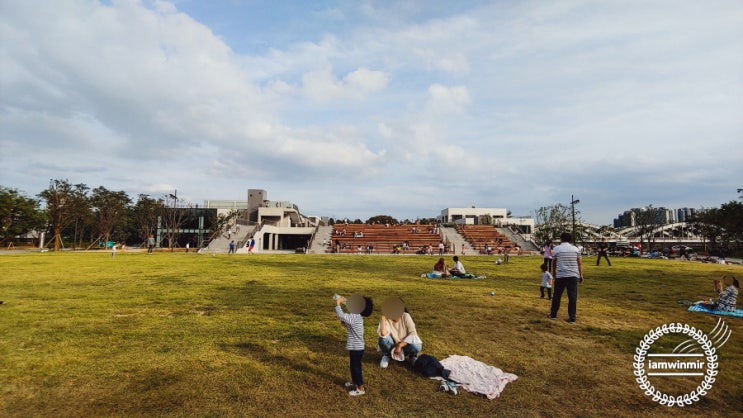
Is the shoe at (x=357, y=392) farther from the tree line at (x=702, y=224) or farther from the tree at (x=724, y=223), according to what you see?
the tree at (x=724, y=223)

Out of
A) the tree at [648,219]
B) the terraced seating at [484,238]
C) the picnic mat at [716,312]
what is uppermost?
the tree at [648,219]

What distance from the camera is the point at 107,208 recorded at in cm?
5516

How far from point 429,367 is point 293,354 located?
242 cm

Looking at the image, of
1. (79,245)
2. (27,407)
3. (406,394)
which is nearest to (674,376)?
(406,394)

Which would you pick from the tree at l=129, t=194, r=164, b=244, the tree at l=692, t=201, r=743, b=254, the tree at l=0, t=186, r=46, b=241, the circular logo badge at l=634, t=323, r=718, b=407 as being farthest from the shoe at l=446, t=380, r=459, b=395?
the tree at l=129, t=194, r=164, b=244

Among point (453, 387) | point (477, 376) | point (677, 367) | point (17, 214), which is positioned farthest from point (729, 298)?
point (17, 214)

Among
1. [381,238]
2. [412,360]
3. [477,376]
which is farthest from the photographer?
[381,238]

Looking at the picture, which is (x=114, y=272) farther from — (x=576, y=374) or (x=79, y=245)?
(x=79, y=245)

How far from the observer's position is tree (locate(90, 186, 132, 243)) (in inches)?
2148

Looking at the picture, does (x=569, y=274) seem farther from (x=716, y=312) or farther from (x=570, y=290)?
(x=716, y=312)

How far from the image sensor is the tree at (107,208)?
54.5 meters

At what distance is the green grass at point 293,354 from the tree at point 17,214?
133ft

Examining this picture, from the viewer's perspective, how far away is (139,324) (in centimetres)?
858

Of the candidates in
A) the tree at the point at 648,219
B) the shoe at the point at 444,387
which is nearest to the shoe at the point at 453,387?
the shoe at the point at 444,387
